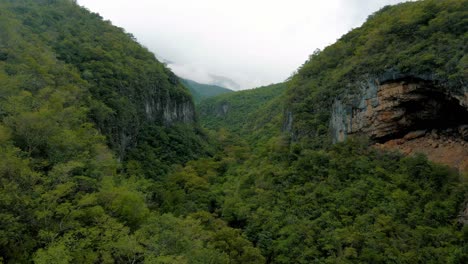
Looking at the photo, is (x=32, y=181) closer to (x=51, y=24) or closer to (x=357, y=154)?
(x=357, y=154)

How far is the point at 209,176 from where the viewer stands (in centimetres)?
4322

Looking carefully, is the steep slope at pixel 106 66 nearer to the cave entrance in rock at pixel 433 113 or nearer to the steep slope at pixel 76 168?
the steep slope at pixel 76 168

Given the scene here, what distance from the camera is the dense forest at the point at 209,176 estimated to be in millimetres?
17281

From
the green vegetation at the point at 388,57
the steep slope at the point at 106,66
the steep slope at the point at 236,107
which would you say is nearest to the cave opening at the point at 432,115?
the green vegetation at the point at 388,57

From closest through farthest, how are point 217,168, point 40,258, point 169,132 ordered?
point 40,258 → point 217,168 → point 169,132

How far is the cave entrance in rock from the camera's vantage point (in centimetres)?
2633

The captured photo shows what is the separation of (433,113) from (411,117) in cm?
167

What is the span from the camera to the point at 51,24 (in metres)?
51.3

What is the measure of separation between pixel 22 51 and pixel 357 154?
29.7 metres

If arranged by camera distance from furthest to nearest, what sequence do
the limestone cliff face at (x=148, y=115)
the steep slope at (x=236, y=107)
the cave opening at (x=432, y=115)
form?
1. the steep slope at (x=236, y=107)
2. the limestone cliff face at (x=148, y=115)
3. the cave opening at (x=432, y=115)

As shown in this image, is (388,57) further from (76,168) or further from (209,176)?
(76,168)

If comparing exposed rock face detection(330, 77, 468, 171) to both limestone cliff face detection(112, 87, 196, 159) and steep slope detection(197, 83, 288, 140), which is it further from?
steep slope detection(197, 83, 288, 140)

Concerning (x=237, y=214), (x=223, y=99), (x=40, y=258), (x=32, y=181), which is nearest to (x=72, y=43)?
(x=237, y=214)

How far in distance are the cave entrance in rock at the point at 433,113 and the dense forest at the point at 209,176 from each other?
183 cm
